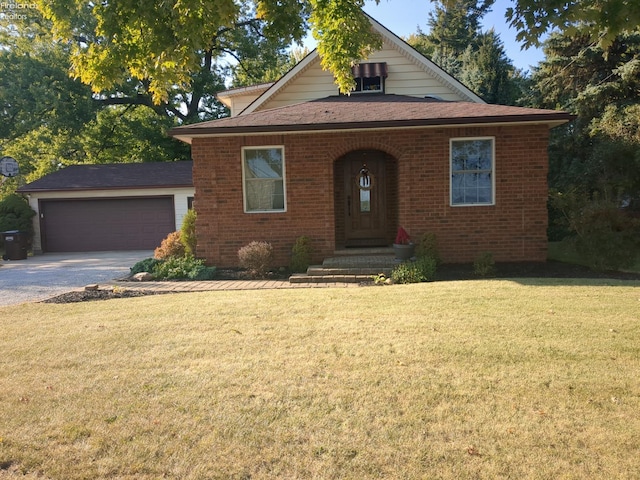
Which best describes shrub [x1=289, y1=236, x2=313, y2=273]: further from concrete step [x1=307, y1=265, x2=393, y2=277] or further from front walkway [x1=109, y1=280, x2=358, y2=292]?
front walkway [x1=109, y1=280, x2=358, y2=292]

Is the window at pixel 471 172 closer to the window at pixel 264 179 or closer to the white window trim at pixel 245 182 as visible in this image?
the white window trim at pixel 245 182

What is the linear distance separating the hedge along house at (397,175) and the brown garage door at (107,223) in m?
9.28

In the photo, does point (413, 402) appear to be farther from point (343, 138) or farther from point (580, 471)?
point (343, 138)

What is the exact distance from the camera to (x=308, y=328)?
561 centimetres

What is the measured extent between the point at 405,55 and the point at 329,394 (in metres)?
12.7

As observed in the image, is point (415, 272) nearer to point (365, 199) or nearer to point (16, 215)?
point (365, 199)

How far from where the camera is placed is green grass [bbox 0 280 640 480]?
9.27ft

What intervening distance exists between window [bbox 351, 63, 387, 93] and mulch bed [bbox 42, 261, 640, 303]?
6538mm

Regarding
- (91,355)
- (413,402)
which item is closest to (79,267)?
(91,355)

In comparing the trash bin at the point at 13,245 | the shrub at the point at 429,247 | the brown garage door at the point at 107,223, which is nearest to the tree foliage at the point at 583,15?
the shrub at the point at 429,247

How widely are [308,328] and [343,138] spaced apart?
6.43 m

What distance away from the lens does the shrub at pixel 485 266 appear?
962cm

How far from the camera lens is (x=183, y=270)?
34.9 ft

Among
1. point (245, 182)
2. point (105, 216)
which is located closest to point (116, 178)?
point (105, 216)
